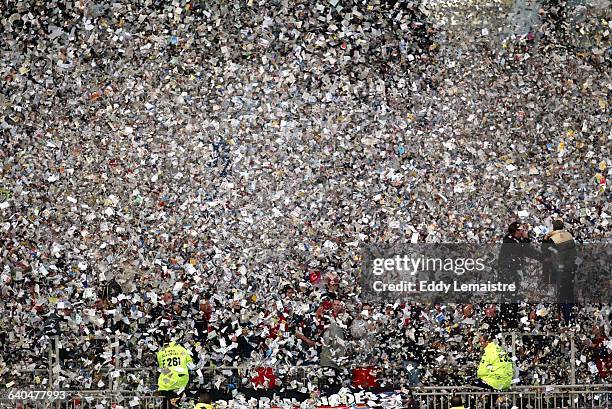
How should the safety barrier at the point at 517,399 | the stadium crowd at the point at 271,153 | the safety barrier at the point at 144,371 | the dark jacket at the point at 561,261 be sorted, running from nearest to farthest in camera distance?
the safety barrier at the point at 517,399 < the safety barrier at the point at 144,371 < the dark jacket at the point at 561,261 < the stadium crowd at the point at 271,153

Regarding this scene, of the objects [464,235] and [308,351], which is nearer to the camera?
[308,351]

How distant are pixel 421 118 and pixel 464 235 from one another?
1.65 m

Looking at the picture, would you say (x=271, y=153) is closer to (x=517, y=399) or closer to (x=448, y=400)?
(x=448, y=400)

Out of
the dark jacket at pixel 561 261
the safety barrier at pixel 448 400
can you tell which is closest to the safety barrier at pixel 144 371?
the safety barrier at pixel 448 400

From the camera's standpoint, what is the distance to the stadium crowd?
1000cm

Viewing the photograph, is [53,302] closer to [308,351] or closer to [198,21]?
[308,351]

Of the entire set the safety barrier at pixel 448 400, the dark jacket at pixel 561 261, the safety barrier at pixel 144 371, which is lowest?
the safety barrier at pixel 448 400

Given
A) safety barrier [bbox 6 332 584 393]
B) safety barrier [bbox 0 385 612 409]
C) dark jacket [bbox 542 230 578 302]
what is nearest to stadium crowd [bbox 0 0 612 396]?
dark jacket [bbox 542 230 578 302]

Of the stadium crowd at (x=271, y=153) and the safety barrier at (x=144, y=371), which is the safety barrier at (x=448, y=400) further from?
the stadium crowd at (x=271, y=153)

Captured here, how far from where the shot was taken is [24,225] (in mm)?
10539

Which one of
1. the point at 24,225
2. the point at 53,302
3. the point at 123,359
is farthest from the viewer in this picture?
the point at 24,225

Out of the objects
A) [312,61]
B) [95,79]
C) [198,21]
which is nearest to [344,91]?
[312,61]

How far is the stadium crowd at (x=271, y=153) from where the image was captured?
1000 cm

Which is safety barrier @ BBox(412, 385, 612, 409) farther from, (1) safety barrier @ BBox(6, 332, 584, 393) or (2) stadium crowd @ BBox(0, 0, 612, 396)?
(2) stadium crowd @ BBox(0, 0, 612, 396)
